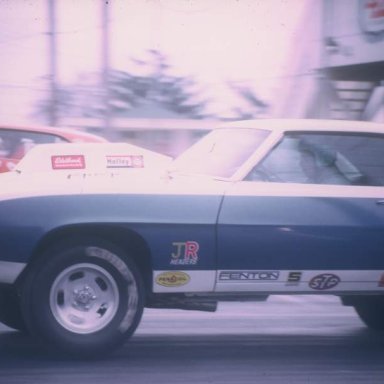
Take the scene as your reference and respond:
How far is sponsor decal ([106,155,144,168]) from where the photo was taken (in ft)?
20.4

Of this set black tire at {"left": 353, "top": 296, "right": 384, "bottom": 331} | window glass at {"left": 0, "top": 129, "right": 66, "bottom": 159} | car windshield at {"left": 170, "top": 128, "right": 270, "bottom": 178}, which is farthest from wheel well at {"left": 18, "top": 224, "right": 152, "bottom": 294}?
window glass at {"left": 0, "top": 129, "right": 66, "bottom": 159}

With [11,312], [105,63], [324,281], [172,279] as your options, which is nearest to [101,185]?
[172,279]

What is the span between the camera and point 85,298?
5605mm

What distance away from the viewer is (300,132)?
6121 mm

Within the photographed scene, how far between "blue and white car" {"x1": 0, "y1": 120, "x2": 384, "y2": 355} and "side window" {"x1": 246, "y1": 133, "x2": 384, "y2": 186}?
0.01 meters

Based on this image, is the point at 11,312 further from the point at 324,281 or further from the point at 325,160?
the point at 325,160

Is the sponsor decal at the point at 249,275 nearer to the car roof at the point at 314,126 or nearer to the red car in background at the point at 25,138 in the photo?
the car roof at the point at 314,126

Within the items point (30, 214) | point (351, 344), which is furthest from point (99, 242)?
point (351, 344)

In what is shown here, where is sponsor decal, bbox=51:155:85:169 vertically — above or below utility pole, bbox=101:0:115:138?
above

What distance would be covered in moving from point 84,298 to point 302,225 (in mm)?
1547

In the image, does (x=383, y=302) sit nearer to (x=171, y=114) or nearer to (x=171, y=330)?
(x=171, y=330)

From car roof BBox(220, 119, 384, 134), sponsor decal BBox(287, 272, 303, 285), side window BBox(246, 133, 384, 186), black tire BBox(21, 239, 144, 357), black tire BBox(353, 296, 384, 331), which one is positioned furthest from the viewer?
black tire BBox(353, 296, 384, 331)

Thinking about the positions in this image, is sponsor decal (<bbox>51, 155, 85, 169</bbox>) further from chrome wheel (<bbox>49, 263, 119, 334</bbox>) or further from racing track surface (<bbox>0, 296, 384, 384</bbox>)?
racing track surface (<bbox>0, 296, 384, 384</bbox>)

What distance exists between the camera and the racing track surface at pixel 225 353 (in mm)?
5312
